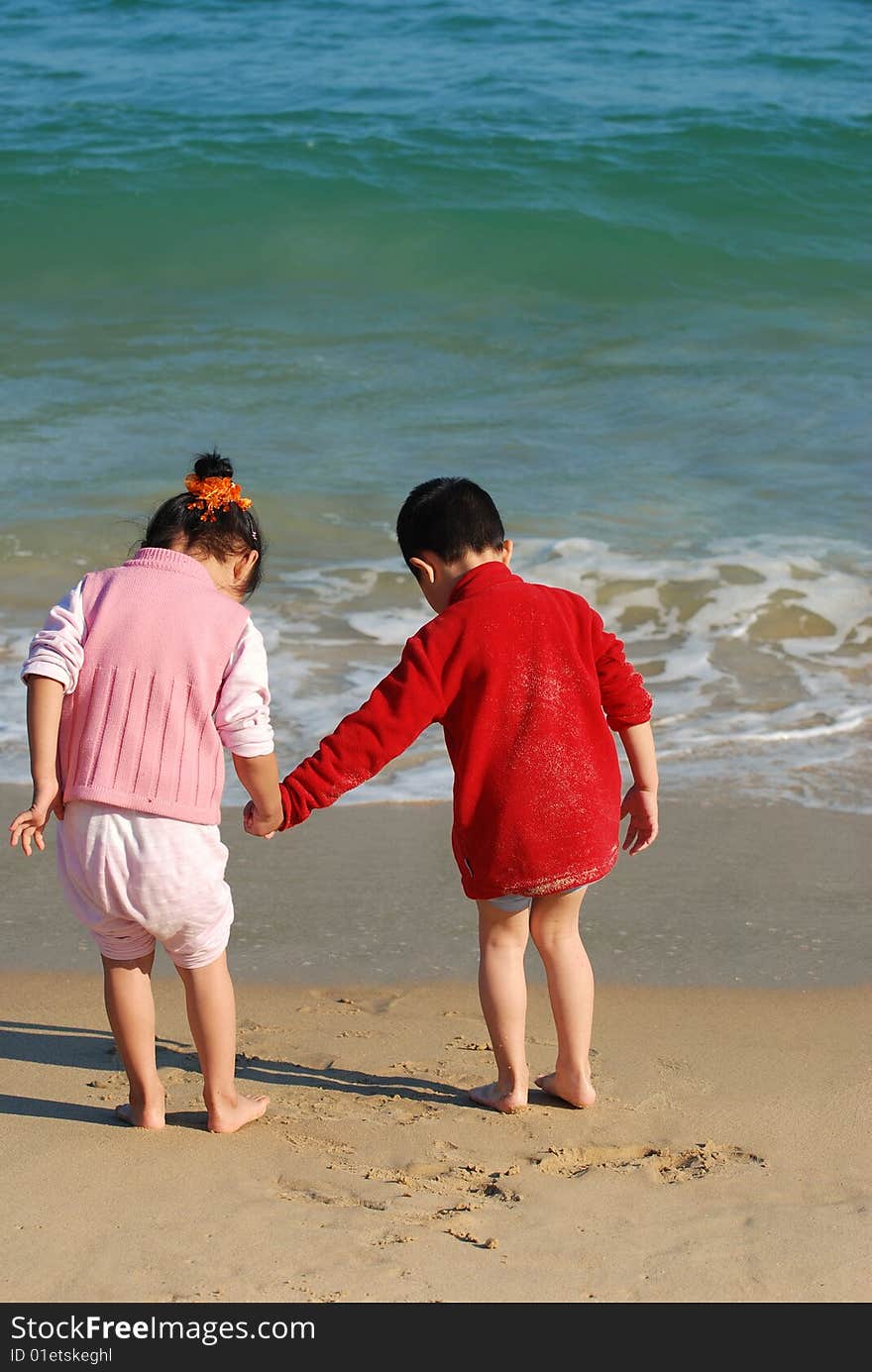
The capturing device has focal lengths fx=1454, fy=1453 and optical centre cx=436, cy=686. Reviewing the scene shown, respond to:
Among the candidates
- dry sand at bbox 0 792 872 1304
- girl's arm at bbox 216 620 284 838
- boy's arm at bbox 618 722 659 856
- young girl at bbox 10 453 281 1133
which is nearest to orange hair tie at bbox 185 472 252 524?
young girl at bbox 10 453 281 1133

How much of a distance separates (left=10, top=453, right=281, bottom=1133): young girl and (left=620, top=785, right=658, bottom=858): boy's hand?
79cm

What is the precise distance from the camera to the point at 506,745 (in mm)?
2678

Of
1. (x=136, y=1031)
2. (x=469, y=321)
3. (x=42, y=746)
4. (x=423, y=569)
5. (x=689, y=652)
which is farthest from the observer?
(x=469, y=321)

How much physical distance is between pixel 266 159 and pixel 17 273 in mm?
2996

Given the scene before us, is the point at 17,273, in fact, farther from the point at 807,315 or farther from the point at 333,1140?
the point at 333,1140

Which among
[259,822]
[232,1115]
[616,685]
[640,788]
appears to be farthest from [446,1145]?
[616,685]

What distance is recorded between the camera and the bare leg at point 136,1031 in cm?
264

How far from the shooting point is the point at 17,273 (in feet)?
36.1

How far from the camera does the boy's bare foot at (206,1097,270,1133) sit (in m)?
2.70

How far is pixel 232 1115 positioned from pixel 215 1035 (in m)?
0.16

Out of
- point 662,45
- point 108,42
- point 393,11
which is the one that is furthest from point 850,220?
point 108,42

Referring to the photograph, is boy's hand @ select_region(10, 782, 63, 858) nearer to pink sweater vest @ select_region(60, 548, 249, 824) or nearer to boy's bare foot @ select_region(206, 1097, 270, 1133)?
pink sweater vest @ select_region(60, 548, 249, 824)

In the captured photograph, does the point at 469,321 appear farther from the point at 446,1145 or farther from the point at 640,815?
the point at 446,1145

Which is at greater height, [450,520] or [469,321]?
[450,520]
